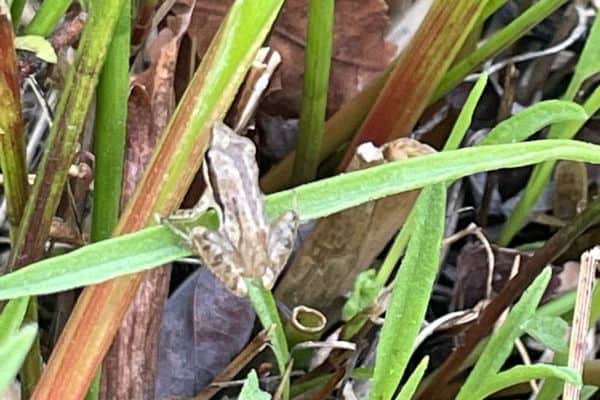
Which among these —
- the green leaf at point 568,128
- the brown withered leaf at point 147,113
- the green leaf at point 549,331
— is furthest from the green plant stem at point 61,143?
the green leaf at point 568,128

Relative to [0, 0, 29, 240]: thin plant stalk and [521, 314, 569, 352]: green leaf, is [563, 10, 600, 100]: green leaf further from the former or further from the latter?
[0, 0, 29, 240]: thin plant stalk

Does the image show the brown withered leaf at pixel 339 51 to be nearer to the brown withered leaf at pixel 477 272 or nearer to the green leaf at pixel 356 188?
the brown withered leaf at pixel 477 272

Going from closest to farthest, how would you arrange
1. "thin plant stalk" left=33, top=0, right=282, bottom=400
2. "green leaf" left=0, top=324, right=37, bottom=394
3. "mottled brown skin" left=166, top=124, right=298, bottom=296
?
"green leaf" left=0, top=324, right=37, bottom=394 → "thin plant stalk" left=33, top=0, right=282, bottom=400 → "mottled brown skin" left=166, top=124, right=298, bottom=296

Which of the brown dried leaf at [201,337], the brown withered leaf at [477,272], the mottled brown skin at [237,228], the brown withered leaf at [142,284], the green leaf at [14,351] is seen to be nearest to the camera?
the green leaf at [14,351]

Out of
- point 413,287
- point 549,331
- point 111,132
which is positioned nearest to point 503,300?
point 549,331

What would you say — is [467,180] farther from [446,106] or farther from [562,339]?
[562,339]

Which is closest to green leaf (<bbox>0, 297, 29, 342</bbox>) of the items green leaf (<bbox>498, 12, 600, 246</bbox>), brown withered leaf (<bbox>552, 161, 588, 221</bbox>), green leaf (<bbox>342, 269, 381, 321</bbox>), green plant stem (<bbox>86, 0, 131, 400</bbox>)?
green plant stem (<bbox>86, 0, 131, 400</bbox>)

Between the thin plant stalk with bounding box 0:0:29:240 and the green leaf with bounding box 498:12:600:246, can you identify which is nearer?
the thin plant stalk with bounding box 0:0:29:240

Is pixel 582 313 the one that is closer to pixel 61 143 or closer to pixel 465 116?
pixel 465 116
